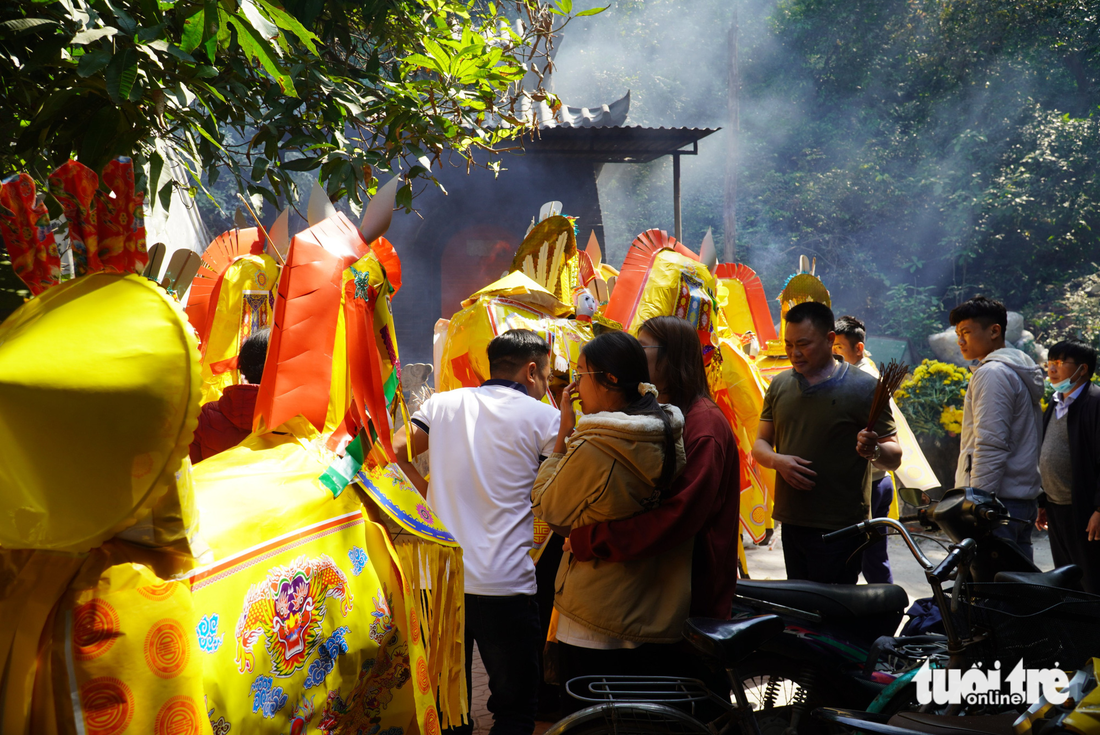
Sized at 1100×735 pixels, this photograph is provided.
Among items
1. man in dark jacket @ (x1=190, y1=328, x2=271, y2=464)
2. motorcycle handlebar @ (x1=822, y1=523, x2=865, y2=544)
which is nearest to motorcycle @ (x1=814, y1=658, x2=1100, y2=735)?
motorcycle handlebar @ (x1=822, y1=523, x2=865, y2=544)

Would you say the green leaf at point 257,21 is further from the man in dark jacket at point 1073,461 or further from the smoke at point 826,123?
the smoke at point 826,123

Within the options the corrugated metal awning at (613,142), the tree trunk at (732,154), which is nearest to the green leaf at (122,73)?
the corrugated metal awning at (613,142)

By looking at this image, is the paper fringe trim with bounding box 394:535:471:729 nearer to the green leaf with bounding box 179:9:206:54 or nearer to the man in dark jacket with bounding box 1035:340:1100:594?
the green leaf with bounding box 179:9:206:54

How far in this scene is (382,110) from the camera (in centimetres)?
293

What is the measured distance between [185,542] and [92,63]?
108 cm

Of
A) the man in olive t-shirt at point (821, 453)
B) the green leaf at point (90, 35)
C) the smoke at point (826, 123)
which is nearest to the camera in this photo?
the green leaf at point (90, 35)

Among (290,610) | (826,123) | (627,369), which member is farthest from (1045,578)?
(826,123)

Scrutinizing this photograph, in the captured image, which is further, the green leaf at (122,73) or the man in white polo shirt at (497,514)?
the man in white polo shirt at (497,514)

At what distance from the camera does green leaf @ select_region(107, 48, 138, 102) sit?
1712 mm

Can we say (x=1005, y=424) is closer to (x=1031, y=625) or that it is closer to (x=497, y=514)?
(x=1031, y=625)

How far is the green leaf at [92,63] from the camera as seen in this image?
1697 millimetres

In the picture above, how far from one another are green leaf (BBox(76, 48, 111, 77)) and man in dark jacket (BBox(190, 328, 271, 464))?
94 centimetres

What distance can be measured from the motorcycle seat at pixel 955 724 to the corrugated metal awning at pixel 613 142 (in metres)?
8.21

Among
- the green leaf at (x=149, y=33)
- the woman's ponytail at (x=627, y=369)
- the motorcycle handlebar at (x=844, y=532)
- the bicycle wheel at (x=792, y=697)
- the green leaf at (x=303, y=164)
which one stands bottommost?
the bicycle wheel at (x=792, y=697)
